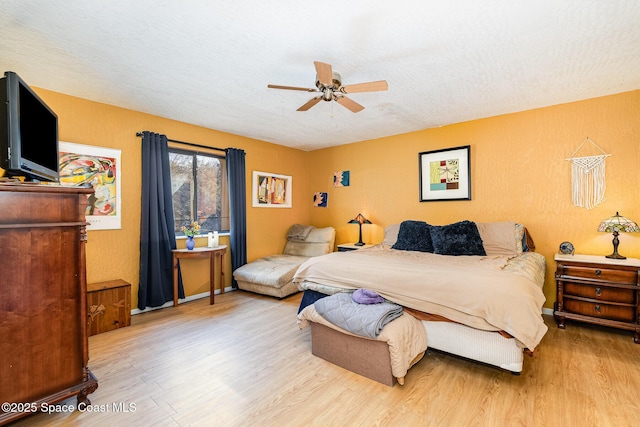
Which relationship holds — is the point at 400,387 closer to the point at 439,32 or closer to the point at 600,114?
the point at 439,32

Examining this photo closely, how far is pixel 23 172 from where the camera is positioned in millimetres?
1749

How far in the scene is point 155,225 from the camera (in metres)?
3.66

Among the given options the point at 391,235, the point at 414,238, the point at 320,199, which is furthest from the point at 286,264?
the point at 414,238

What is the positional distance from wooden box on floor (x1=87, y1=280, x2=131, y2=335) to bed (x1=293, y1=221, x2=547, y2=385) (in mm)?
1899

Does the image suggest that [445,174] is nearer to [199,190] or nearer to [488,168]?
[488,168]

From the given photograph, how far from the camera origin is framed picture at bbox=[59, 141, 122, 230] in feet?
10.2

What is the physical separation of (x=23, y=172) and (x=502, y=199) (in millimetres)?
4695

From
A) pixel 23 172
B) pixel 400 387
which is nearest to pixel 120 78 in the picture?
pixel 23 172

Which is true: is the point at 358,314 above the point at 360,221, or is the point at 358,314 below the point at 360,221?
below

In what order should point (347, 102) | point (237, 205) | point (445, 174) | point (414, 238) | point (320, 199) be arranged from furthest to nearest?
point (320, 199), point (237, 205), point (445, 174), point (414, 238), point (347, 102)

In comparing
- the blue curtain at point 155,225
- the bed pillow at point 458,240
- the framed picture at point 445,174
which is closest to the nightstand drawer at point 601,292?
the bed pillow at point 458,240

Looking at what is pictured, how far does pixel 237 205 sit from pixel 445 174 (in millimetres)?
3215

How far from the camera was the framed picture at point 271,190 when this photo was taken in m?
4.98

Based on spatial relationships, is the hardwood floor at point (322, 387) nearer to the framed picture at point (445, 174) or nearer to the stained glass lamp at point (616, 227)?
the stained glass lamp at point (616, 227)
